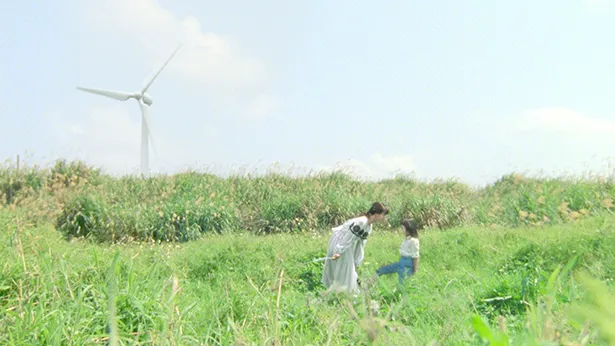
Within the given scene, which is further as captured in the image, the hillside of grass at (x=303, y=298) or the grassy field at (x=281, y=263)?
the grassy field at (x=281, y=263)

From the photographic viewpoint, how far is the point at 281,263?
3150 millimetres

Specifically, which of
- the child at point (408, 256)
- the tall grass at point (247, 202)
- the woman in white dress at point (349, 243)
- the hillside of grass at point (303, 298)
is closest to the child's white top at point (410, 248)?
the child at point (408, 256)

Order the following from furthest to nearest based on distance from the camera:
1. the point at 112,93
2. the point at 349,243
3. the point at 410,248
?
the point at 112,93 < the point at 410,248 < the point at 349,243

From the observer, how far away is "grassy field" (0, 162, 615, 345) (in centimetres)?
268

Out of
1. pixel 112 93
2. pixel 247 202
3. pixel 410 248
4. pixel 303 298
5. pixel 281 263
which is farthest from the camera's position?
pixel 112 93

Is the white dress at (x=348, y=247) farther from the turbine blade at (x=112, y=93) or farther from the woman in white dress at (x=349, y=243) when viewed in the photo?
the turbine blade at (x=112, y=93)

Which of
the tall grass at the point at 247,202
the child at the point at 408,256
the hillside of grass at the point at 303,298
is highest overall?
the hillside of grass at the point at 303,298

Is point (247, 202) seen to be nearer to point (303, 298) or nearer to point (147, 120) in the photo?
point (147, 120)

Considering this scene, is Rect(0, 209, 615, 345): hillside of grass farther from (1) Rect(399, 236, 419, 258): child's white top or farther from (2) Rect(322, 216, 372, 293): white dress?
(2) Rect(322, 216, 372, 293): white dress

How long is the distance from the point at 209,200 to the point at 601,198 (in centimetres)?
1008

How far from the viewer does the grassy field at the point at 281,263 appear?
2.68 metres

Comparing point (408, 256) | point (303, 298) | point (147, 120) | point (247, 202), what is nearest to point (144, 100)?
point (147, 120)

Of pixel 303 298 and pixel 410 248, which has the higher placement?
pixel 303 298

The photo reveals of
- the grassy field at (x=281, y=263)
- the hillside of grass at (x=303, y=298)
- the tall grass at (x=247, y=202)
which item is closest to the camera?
the hillside of grass at (x=303, y=298)
